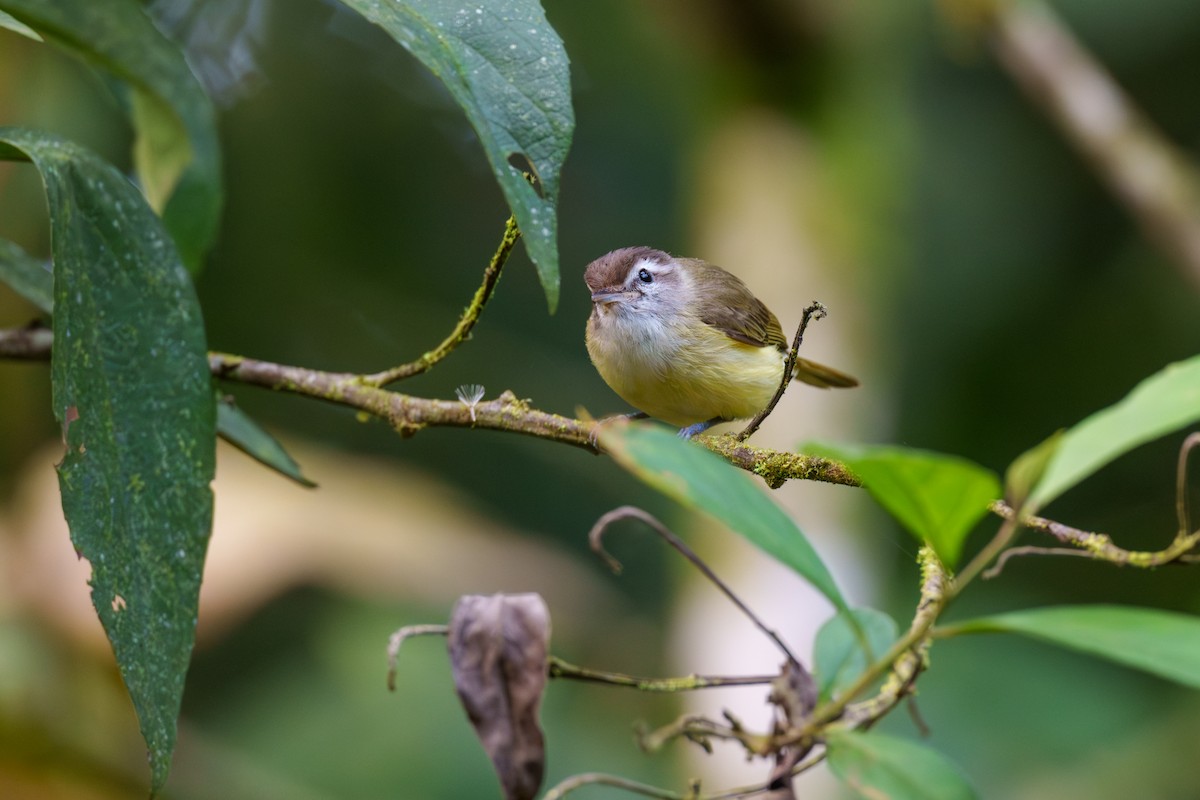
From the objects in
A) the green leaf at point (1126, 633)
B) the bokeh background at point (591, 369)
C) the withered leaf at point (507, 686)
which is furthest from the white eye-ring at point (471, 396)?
the bokeh background at point (591, 369)

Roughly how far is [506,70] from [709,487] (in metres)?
0.54

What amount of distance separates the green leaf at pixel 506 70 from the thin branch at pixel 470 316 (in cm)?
11

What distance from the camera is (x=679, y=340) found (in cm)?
218

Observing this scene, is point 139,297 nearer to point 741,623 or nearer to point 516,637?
point 516,637

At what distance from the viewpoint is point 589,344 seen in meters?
1.98

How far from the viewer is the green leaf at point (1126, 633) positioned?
2.17 ft

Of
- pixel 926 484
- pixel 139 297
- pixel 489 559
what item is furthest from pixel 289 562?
pixel 926 484

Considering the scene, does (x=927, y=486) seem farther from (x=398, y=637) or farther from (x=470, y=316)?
(x=470, y=316)

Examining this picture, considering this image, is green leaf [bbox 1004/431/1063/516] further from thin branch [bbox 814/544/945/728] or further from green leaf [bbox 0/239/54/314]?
green leaf [bbox 0/239/54/314]

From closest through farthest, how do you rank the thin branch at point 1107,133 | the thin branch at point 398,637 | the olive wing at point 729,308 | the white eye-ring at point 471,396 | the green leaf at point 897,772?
the green leaf at point 897,772 → the thin branch at point 398,637 → the white eye-ring at point 471,396 → the olive wing at point 729,308 → the thin branch at point 1107,133

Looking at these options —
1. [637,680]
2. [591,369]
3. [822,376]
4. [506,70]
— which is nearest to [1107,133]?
[591,369]

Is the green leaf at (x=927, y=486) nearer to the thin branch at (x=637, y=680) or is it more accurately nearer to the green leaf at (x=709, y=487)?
the green leaf at (x=709, y=487)

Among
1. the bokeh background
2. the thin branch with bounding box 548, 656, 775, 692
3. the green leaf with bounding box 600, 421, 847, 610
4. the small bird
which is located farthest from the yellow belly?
the green leaf with bounding box 600, 421, 847, 610

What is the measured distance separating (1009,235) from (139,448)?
6.48m
